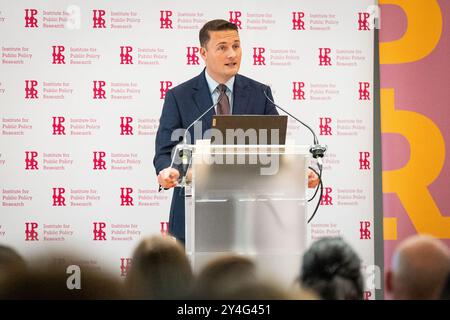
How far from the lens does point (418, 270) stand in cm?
158

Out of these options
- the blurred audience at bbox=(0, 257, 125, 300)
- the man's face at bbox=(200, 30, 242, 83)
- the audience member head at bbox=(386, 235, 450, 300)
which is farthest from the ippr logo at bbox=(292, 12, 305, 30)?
the blurred audience at bbox=(0, 257, 125, 300)

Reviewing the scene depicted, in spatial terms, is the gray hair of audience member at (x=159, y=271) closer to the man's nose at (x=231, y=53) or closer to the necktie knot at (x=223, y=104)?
the necktie knot at (x=223, y=104)

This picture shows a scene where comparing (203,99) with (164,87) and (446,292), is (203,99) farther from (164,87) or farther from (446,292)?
(446,292)

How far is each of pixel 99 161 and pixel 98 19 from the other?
1.20 metres

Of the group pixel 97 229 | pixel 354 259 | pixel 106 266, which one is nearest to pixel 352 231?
pixel 97 229

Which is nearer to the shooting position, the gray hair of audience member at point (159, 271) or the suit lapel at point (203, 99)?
the gray hair of audience member at point (159, 271)

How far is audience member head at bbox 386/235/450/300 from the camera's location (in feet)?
4.95

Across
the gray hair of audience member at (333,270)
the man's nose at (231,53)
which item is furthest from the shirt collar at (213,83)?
the gray hair of audience member at (333,270)

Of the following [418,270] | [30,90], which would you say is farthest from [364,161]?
[418,270]

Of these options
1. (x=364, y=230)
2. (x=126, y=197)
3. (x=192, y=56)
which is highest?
(x=192, y=56)

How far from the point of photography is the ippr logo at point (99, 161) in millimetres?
6379

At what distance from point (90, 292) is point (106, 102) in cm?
515

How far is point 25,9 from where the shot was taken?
6.38 metres

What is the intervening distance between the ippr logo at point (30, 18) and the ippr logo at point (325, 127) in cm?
256
